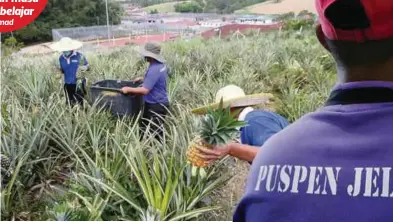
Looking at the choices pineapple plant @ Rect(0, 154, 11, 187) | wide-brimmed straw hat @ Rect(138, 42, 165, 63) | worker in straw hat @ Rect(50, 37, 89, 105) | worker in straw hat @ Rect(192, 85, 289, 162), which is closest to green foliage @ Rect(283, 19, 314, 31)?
wide-brimmed straw hat @ Rect(138, 42, 165, 63)

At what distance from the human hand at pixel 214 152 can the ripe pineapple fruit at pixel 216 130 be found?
0.02 m

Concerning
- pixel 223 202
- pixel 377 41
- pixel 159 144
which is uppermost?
pixel 377 41

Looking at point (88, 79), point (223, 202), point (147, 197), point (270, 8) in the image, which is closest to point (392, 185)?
point (147, 197)

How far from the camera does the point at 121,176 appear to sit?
2.87 m

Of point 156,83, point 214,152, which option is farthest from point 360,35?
point 156,83

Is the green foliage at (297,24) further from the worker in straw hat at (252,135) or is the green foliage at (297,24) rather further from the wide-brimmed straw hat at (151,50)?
the worker in straw hat at (252,135)

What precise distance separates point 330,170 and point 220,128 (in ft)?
4.27

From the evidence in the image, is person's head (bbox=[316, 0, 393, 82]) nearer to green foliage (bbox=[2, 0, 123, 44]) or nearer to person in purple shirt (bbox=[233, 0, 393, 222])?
person in purple shirt (bbox=[233, 0, 393, 222])

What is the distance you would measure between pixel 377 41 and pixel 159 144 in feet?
7.75

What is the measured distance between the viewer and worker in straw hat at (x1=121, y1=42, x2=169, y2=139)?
3305 millimetres

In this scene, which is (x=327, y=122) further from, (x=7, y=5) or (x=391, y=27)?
(x=7, y=5)

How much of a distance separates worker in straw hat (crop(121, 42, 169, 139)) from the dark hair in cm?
255

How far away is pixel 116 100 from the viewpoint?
3469 mm

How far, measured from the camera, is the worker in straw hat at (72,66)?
10.3 feet
